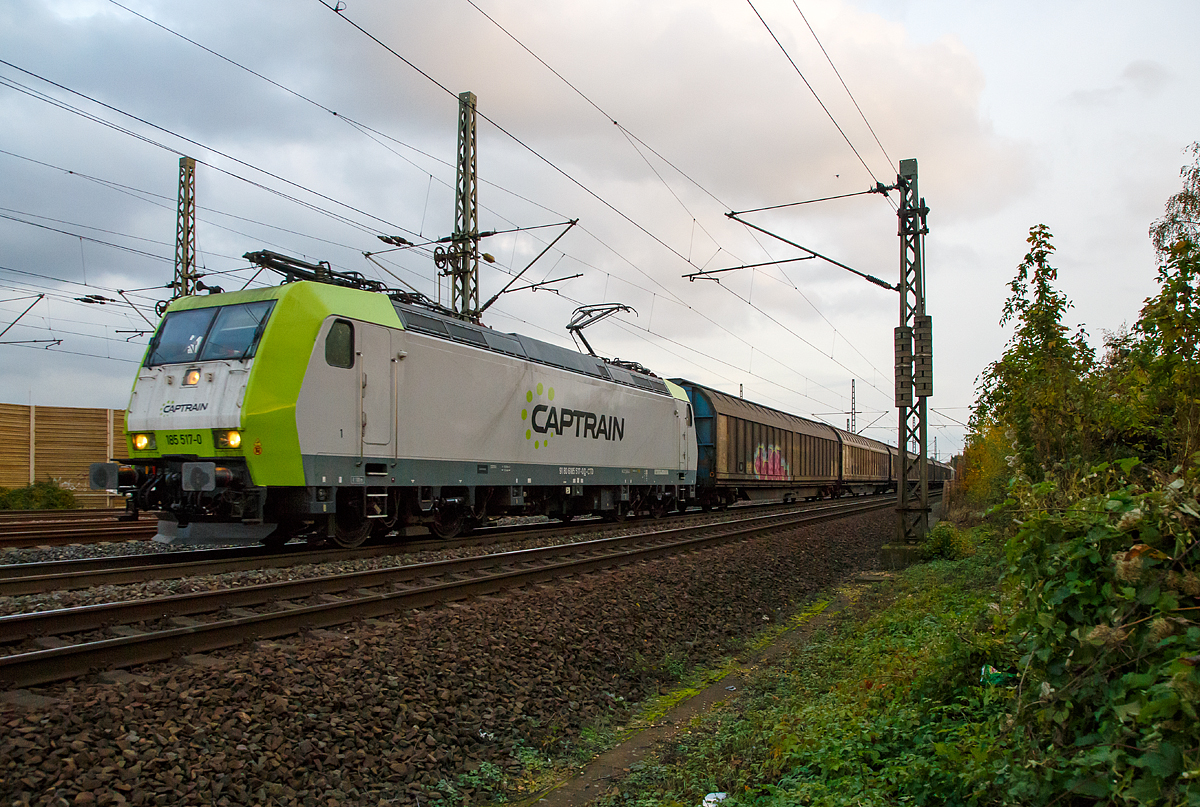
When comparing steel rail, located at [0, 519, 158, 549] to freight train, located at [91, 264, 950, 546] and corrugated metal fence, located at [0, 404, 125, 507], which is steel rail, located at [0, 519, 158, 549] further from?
corrugated metal fence, located at [0, 404, 125, 507]

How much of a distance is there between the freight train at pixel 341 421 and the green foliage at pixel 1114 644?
8065 mm

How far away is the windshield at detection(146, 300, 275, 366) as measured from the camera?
925 centimetres

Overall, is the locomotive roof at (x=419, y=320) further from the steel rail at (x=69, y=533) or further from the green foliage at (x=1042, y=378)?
the green foliage at (x=1042, y=378)

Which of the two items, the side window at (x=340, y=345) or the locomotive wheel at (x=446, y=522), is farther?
the locomotive wheel at (x=446, y=522)

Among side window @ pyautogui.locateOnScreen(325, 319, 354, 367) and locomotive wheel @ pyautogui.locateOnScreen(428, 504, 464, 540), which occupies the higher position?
side window @ pyautogui.locateOnScreen(325, 319, 354, 367)

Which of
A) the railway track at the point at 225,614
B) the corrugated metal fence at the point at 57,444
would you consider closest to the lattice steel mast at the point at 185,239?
the corrugated metal fence at the point at 57,444

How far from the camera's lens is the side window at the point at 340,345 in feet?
30.9

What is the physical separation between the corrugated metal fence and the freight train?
1314cm

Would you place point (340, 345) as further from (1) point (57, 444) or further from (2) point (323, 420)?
(1) point (57, 444)

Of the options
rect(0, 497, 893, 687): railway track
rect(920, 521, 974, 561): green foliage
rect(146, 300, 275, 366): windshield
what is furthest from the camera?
rect(920, 521, 974, 561): green foliage

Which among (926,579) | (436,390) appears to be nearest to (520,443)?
(436,390)

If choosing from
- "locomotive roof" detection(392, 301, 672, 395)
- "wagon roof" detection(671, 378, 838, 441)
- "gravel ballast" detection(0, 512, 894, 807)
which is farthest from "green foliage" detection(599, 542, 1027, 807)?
"wagon roof" detection(671, 378, 838, 441)

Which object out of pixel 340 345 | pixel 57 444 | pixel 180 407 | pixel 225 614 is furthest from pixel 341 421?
pixel 57 444

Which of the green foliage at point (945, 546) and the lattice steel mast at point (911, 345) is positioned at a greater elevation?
the lattice steel mast at point (911, 345)
